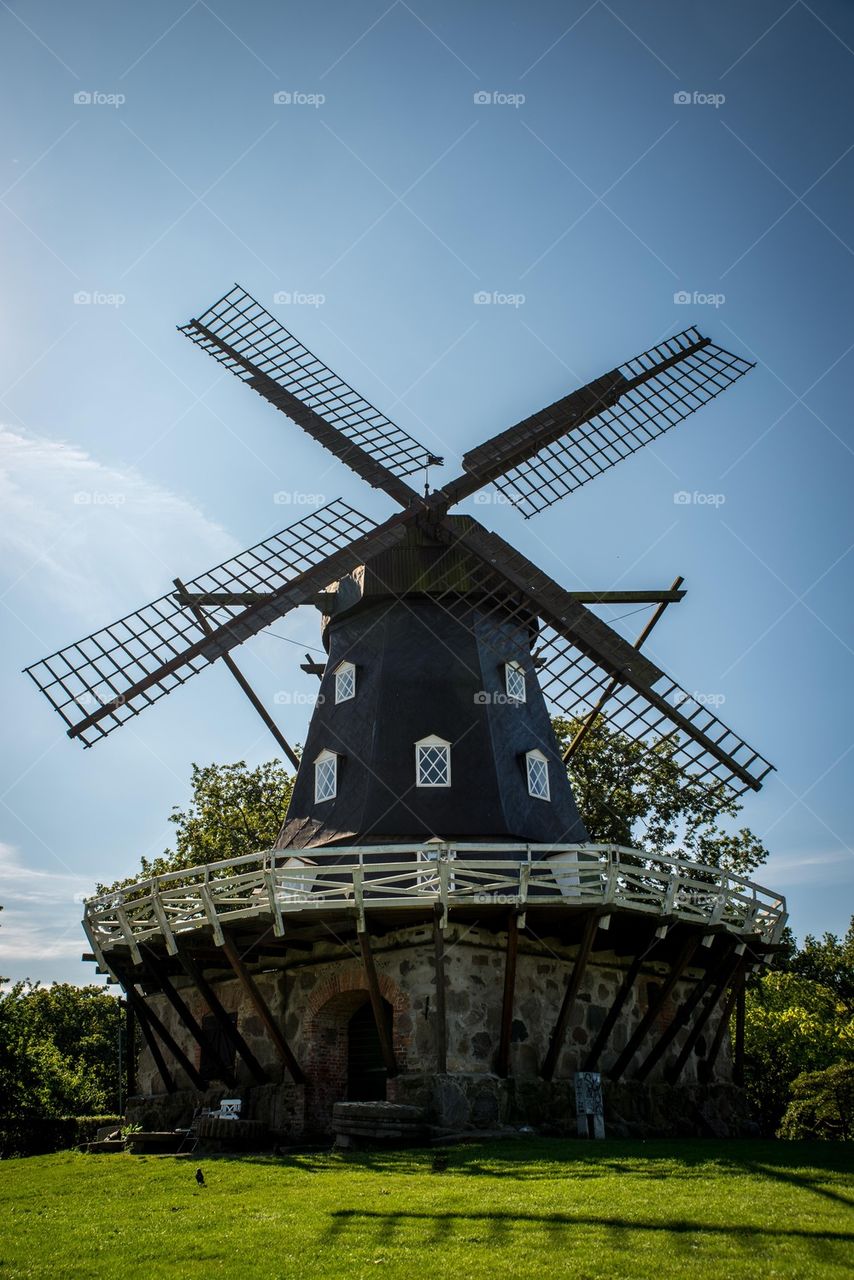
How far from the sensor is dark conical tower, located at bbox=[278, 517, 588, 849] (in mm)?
15789

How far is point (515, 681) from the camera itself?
17828 mm

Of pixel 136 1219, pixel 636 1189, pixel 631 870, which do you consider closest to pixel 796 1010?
pixel 631 870

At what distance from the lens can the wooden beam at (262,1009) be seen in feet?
45.5

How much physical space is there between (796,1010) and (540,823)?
2087 cm

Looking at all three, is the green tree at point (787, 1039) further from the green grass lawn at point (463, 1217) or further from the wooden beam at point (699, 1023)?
the green grass lawn at point (463, 1217)

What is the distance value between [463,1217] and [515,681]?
35.9 ft

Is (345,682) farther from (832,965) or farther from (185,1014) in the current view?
(832,965)

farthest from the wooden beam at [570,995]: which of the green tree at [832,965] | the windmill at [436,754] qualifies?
the green tree at [832,965]

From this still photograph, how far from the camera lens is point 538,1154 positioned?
1070cm

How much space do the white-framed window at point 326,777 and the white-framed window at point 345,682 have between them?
3.59 ft

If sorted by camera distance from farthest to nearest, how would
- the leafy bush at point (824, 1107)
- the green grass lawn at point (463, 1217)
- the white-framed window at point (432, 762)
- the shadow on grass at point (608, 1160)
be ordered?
1. the leafy bush at point (824, 1107)
2. the white-framed window at point (432, 762)
3. the shadow on grass at point (608, 1160)
4. the green grass lawn at point (463, 1217)

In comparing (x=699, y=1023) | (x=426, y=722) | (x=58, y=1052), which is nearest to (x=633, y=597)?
(x=426, y=722)

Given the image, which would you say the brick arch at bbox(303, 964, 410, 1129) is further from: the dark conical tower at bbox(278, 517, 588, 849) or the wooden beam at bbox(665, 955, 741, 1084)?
the wooden beam at bbox(665, 955, 741, 1084)

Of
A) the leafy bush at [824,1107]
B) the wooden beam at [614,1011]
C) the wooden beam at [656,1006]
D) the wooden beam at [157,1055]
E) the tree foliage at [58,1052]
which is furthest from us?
the tree foliage at [58,1052]
